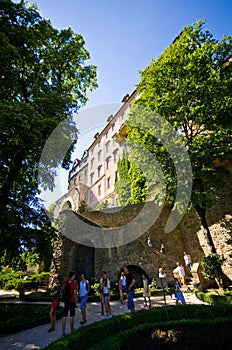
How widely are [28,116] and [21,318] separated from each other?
27.0 feet

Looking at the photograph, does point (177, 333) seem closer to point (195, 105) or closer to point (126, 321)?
point (126, 321)

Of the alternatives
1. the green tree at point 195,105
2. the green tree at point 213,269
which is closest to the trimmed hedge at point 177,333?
the green tree at point 213,269

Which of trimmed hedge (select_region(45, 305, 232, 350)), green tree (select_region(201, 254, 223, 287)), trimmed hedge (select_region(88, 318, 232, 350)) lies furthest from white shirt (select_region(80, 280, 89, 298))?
green tree (select_region(201, 254, 223, 287))

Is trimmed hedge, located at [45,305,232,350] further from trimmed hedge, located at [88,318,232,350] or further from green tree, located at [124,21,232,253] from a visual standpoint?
green tree, located at [124,21,232,253]

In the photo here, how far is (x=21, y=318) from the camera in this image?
364 inches

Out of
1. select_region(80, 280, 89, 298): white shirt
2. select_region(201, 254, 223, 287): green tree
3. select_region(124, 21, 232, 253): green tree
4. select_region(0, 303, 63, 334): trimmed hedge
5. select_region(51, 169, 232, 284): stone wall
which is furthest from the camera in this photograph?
select_region(51, 169, 232, 284): stone wall

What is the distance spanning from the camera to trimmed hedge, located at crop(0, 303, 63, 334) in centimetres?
802

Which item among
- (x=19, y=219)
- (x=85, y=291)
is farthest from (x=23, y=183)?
(x=85, y=291)

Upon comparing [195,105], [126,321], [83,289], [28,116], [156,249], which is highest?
[195,105]

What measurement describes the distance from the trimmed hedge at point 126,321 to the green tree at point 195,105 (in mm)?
6580

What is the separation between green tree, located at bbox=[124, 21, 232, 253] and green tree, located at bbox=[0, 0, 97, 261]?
5476 millimetres

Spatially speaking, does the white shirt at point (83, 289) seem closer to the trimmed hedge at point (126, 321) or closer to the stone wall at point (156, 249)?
the trimmed hedge at point (126, 321)

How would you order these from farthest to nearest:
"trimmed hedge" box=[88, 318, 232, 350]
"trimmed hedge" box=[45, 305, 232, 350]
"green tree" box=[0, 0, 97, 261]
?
"green tree" box=[0, 0, 97, 261], "trimmed hedge" box=[88, 318, 232, 350], "trimmed hedge" box=[45, 305, 232, 350]

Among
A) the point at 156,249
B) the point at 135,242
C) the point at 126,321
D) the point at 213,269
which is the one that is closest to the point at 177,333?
the point at 126,321
